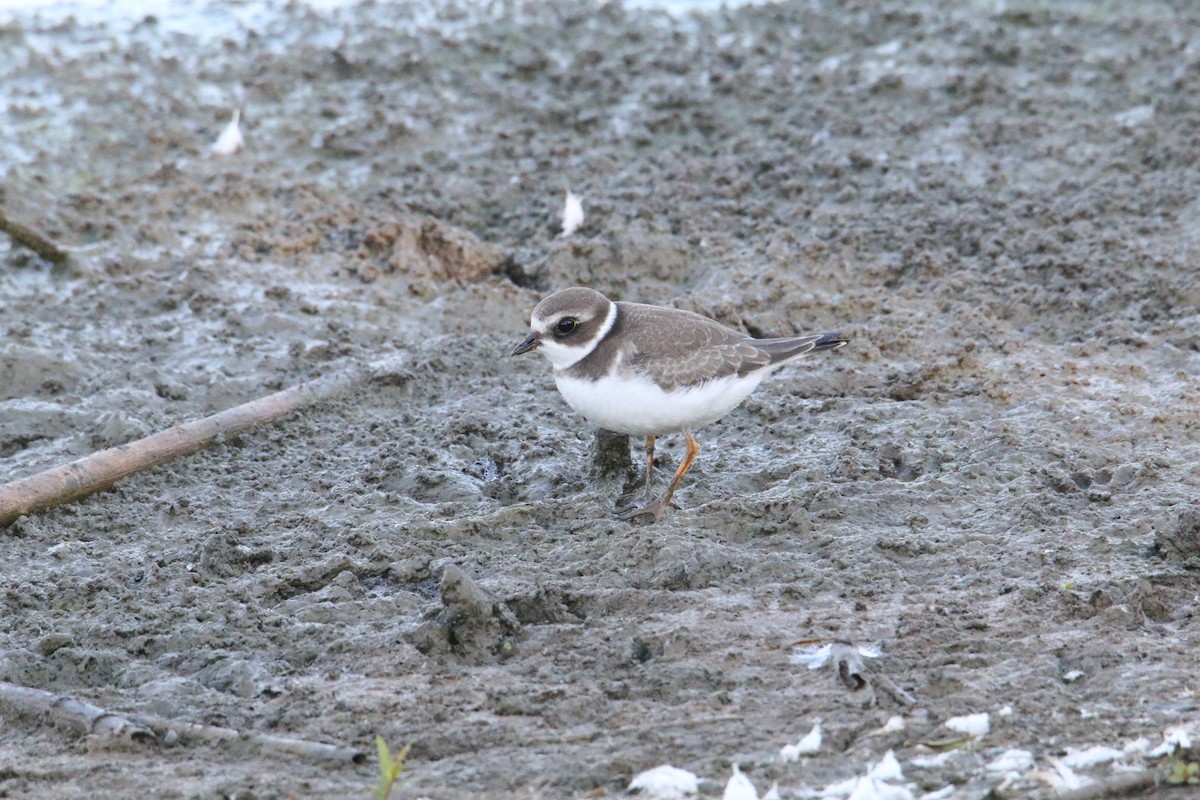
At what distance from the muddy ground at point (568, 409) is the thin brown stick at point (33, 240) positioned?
0.82ft

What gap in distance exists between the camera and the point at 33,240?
8516mm

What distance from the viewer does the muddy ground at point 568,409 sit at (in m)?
4.69

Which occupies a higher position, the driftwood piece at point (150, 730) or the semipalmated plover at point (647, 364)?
the semipalmated plover at point (647, 364)

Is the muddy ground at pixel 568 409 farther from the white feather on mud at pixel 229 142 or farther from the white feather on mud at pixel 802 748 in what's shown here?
the white feather on mud at pixel 229 142

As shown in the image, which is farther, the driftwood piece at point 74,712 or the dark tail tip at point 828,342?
the dark tail tip at point 828,342

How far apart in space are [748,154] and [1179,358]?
12.2ft

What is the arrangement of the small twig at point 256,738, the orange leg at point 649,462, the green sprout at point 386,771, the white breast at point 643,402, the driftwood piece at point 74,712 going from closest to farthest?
1. the green sprout at point 386,771
2. the small twig at point 256,738
3. the driftwood piece at point 74,712
4. the white breast at point 643,402
5. the orange leg at point 649,462

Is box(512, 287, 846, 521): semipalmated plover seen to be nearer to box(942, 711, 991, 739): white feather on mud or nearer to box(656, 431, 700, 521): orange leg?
box(656, 431, 700, 521): orange leg

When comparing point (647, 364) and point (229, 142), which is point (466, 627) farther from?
point (229, 142)

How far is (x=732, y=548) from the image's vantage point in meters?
5.75

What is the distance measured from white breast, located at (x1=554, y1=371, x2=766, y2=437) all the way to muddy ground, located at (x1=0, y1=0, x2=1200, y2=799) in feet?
1.42

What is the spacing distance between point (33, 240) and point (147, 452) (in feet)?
8.87

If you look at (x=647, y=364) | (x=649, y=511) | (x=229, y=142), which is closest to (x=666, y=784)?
(x=649, y=511)

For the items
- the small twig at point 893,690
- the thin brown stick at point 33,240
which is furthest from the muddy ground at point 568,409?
the thin brown stick at point 33,240
